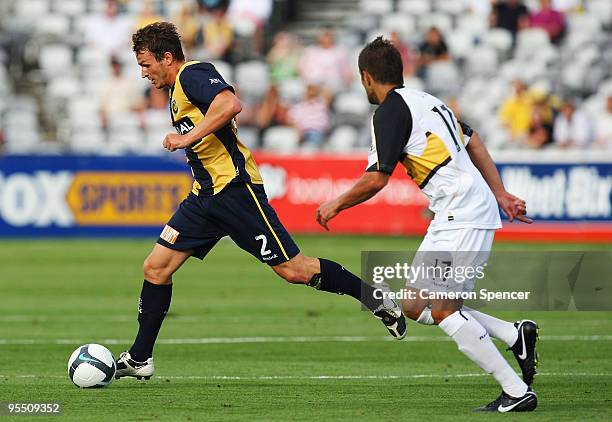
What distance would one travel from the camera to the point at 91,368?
8.81m

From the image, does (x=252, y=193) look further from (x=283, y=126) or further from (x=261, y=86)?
(x=261, y=86)

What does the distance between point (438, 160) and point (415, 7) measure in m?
19.5

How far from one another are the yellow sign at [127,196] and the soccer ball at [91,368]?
12.5 m

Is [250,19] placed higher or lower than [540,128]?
higher

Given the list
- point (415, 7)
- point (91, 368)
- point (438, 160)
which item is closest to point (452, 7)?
point (415, 7)

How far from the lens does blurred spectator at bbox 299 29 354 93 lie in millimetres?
25125

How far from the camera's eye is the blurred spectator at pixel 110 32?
26.3 meters

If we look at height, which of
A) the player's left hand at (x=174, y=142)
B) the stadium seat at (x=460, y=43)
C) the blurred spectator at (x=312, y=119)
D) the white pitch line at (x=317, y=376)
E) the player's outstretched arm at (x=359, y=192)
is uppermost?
the player's left hand at (x=174, y=142)

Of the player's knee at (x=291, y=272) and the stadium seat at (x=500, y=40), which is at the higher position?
the player's knee at (x=291, y=272)

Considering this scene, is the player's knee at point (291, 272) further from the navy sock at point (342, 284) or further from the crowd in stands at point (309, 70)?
the crowd in stands at point (309, 70)

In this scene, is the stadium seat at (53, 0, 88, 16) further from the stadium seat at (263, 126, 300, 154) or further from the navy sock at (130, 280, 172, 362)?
the navy sock at (130, 280, 172, 362)

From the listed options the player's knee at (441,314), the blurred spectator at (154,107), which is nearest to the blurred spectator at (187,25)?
the blurred spectator at (154,107)

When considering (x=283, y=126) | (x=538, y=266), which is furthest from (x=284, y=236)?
(x=283, y=126)

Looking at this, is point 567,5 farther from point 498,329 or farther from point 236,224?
point 498,329
